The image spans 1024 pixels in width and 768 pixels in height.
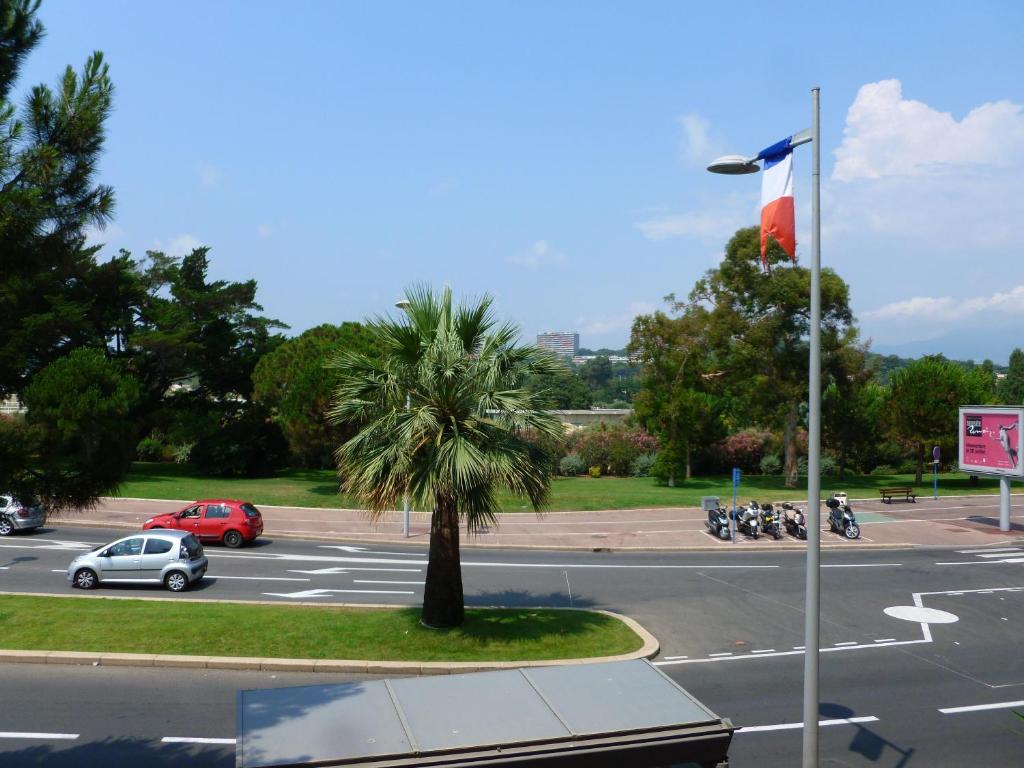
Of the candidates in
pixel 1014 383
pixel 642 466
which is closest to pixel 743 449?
pixel 642 466

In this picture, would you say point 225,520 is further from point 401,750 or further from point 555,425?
point 401,750

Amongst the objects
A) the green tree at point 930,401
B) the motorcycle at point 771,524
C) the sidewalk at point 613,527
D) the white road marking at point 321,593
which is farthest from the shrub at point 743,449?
the white road marking at point 321,593

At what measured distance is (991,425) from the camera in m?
32.4

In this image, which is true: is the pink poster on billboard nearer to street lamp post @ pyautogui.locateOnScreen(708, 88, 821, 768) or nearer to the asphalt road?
the asphalt road

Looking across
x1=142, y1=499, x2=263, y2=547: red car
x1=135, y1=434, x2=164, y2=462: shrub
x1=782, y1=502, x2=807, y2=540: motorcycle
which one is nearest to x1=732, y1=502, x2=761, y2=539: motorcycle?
x1=782, y1=502, x2=807, y2=540: motorcycle

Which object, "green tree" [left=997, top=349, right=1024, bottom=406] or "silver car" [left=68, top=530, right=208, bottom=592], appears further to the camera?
"green tree" [left=997, top=349, right=1024, bottom=406]

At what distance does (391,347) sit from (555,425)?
3160mm

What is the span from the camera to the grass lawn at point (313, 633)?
14469 mm

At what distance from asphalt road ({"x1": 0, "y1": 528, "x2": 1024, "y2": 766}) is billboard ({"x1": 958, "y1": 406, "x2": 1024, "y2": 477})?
5177mm

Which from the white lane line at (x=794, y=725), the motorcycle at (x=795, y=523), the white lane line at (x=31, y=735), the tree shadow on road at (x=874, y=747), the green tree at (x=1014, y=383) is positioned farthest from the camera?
the green tree at (x=1014, y=383)

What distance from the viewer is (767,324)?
40.8 metres

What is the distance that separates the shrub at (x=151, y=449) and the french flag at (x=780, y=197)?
5237 centimetres

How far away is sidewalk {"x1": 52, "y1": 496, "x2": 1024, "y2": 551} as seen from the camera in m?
28.4

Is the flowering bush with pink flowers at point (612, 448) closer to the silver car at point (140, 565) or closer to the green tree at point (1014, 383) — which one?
the silver car at point (140, 565)
